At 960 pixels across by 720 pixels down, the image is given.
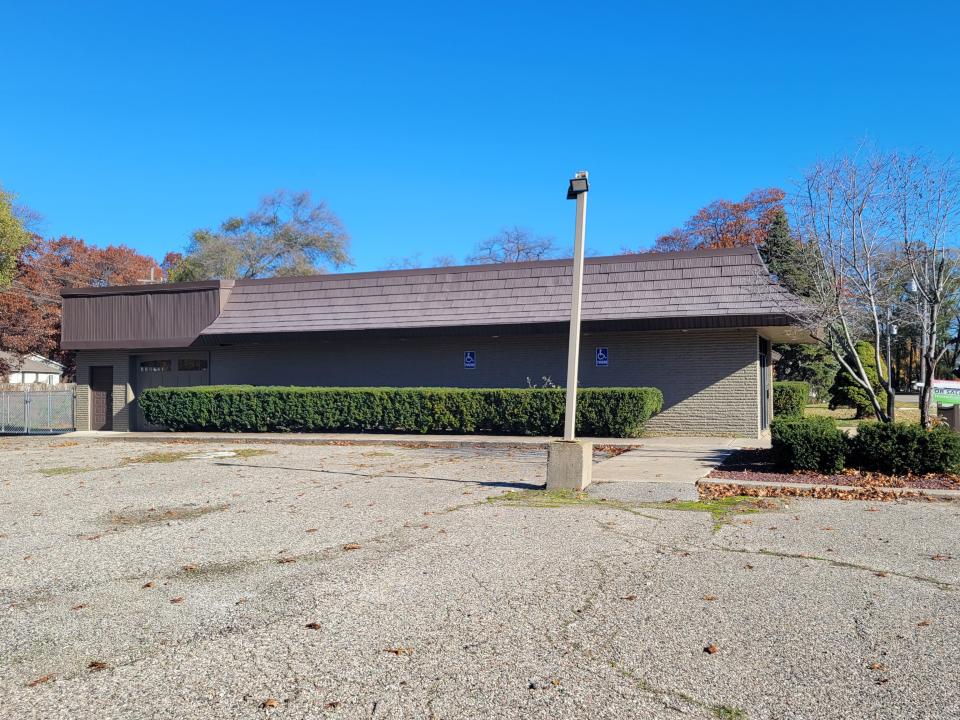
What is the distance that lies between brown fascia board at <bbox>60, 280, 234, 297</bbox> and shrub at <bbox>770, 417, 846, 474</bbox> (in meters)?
19.2

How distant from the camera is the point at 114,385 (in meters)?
27.2

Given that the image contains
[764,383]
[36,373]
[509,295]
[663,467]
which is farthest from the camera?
[36,373]

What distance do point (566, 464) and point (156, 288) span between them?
19.8 m

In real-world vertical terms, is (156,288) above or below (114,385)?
above

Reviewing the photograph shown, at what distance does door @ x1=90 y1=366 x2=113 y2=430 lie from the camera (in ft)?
90.2

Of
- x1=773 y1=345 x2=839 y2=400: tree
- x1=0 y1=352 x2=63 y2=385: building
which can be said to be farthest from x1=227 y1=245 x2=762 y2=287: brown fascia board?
x1=0 y1=352 x2=63 y2=385: building

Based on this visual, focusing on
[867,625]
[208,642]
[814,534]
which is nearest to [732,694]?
[867,625]

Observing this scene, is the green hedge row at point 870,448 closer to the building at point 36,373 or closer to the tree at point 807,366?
the tree at point 807,366

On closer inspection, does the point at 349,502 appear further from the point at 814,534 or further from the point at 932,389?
the point at 932,389

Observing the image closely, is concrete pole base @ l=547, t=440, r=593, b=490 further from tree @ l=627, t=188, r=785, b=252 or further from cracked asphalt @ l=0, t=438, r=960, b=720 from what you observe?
tree @ l=627, t=188, r=785, b=252

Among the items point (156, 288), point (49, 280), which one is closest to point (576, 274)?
point (156, 288)

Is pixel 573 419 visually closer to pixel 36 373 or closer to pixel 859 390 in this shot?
pixel 859 390

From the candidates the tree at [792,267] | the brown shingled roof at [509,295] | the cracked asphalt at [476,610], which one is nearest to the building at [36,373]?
the brown shingled roof at [509,295]

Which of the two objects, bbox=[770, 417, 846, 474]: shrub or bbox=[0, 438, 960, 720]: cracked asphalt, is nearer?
bbox=[0, 438, 960, 720]: cracked asphalt
